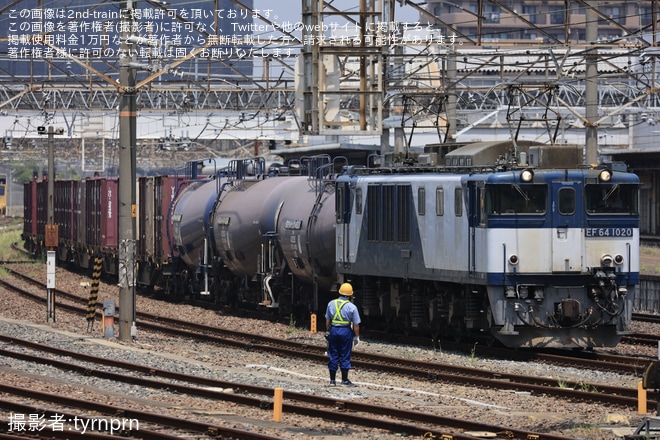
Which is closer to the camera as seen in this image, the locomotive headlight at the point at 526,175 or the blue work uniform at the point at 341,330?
the blue work uniform at the point at 341,330

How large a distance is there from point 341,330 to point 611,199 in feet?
21.7

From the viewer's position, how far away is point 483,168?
2281 centimetres

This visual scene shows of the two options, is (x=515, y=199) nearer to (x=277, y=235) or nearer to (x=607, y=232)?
(x=607, y=232)

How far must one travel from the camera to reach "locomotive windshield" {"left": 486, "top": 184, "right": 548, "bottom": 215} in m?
22.1

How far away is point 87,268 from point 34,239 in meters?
10.4

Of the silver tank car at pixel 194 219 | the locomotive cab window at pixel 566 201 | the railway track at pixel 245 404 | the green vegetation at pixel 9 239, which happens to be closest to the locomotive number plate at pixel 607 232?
the locomotive cab window at pixel 566 201

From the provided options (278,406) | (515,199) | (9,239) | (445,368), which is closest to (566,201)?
(515,199)

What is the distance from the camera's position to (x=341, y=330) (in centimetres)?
1858

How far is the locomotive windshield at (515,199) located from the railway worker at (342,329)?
433cm

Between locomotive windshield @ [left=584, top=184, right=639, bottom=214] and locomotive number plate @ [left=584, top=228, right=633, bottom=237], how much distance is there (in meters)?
0.31

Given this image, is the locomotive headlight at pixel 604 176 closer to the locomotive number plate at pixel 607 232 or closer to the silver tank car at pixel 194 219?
the locomotive number plate at pixel 607 232

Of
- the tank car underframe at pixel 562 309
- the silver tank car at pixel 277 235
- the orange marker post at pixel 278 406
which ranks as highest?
the silver tank car at pixel 277 235

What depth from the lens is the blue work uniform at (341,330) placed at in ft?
60.7

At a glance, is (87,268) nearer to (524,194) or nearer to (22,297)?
(22,297)
